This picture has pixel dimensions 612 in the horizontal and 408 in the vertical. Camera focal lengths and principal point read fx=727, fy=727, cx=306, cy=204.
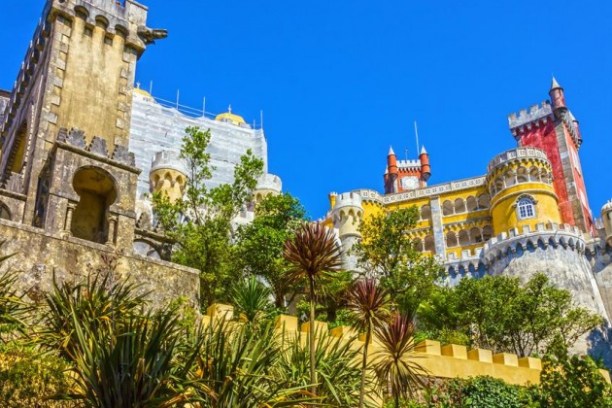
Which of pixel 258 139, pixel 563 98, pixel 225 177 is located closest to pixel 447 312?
pixel 225 177

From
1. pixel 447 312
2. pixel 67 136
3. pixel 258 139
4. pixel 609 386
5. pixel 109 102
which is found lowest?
pixel 609 386

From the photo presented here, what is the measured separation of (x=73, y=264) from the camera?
60.8ft

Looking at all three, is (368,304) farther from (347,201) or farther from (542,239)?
(347,201)

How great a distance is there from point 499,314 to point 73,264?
71.6ft

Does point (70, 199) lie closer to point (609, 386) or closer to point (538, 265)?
point (609, 386)

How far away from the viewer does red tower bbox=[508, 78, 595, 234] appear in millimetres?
62625

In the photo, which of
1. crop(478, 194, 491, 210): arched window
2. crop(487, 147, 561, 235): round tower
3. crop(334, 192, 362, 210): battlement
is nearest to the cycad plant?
crop(334, 192, 362, 210): battlement

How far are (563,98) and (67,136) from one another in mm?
57397

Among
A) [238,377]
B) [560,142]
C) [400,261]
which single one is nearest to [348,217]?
[400,261]

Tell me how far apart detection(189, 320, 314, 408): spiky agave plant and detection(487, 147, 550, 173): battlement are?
1849 inches

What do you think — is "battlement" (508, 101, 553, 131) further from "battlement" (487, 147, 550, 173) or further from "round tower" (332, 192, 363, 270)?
"round tower" (332, 192, 363, 270)

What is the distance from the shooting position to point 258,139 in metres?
65.9

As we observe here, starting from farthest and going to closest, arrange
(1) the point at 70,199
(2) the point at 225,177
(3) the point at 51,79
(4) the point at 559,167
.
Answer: (4) the point at 559,167, (2) the point at 225,177, (3) the point at 51,79, (1) the point at 70,199

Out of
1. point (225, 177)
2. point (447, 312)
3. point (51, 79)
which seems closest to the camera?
point (51, 79)
